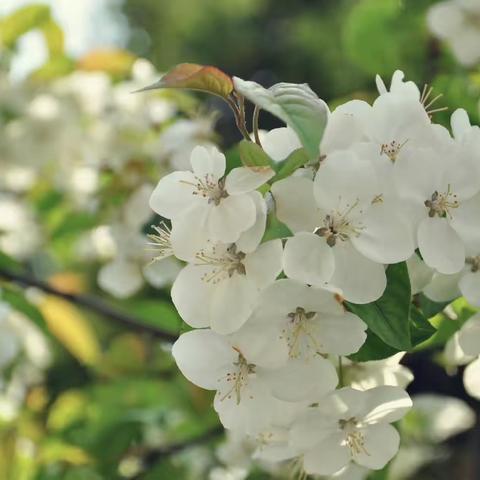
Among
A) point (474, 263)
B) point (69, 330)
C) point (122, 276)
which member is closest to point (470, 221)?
point (474, 263)

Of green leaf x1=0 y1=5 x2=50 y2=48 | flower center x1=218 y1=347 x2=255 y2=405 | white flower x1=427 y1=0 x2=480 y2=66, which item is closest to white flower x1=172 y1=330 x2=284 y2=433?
flower center x1=218 y1=347 x2=255 y2=405

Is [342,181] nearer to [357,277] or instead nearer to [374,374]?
[357,277]

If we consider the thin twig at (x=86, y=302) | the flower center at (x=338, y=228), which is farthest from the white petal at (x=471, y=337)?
the thin twig at (x=86, y=302)

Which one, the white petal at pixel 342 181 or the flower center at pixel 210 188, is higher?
the white petal at pixel 342 181

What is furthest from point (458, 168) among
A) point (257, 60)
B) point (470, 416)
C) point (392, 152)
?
point (257, 60)

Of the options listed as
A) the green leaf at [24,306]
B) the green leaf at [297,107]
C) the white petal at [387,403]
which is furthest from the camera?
the green leaf at [24,306]

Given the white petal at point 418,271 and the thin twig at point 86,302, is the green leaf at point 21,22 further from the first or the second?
the white petal at point 418,271

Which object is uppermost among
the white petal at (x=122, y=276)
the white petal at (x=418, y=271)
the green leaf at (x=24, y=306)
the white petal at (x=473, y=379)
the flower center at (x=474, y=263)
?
the flower center at (x=474, y=263)
